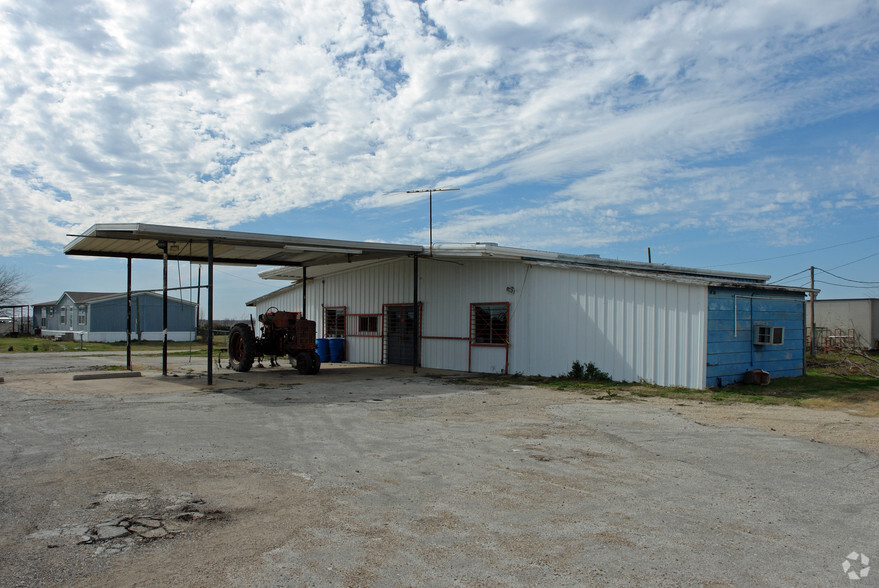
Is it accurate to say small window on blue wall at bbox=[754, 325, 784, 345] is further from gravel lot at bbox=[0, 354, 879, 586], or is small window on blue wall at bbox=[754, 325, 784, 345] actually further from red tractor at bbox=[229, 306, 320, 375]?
red tractor at bbox=[229, 306, 320, 375]

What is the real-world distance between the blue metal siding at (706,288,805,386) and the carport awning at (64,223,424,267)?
810 centimetres

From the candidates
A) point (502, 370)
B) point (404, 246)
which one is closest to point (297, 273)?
point (404, 246)

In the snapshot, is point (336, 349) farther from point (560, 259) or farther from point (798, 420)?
point (798, 420)

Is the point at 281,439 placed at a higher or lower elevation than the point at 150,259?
lower

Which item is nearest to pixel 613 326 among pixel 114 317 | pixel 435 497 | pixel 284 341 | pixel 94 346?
pixel 284 341

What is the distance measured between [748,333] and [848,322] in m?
23.9

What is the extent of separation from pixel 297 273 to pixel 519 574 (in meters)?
21.3

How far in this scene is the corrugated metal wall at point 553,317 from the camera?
43.9 feet

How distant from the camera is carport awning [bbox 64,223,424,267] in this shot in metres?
13.4


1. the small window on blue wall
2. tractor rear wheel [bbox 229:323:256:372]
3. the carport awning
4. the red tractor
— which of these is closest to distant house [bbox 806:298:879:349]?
the small window on blue wall

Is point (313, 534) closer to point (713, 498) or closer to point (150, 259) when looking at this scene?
point (713, 498)

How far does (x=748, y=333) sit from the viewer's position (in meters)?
14.1

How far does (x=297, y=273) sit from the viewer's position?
949 inches

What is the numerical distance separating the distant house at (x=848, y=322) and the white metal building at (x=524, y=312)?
484 inches
